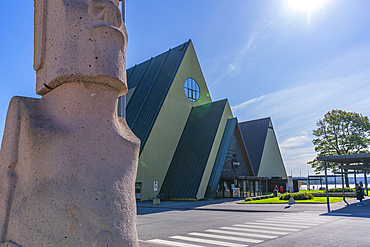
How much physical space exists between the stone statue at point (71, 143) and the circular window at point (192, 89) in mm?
34759

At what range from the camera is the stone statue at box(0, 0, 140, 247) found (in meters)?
2.85

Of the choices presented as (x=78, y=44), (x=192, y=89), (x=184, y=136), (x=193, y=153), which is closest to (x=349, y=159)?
(x=193, y=153)

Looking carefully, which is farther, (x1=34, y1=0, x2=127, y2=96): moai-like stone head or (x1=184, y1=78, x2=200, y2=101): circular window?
(x1=184, y1=78, x2=200, y2=101): circular window

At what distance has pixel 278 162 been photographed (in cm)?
4753

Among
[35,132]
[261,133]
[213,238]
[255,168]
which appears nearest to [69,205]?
[35,132]

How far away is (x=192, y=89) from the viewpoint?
39281 millimetres

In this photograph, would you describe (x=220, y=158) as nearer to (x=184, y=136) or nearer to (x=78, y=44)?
(x=184, y=136)

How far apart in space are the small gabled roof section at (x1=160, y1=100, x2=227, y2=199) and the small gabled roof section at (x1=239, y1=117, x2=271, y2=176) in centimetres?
1216

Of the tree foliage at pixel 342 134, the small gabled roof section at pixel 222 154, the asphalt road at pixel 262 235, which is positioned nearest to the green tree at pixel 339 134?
the tree foliage at pixel 342 134

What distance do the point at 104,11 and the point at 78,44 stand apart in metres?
0.56

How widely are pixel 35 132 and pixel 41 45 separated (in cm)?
121

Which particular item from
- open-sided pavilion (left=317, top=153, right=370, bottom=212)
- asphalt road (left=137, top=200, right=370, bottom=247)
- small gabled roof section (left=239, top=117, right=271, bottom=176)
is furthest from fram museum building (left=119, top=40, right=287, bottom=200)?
asphalt road (left=137, top=200, right=370, bottom=247)

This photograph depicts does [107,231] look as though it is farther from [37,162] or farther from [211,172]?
[211,172]

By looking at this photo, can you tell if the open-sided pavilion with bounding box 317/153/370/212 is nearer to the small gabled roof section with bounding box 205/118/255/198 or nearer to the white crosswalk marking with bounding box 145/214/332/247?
the white crosswalk marking with bounding box 145/214/332/247
